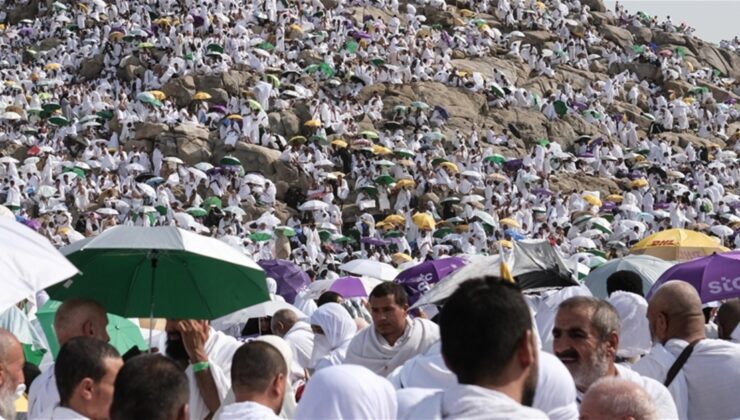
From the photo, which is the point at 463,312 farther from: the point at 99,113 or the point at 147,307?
the point at 99,113

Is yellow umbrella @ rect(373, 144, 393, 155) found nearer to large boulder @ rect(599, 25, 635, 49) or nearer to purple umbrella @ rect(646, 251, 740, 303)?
large boulder @ rect(599, 25, 635, 49)

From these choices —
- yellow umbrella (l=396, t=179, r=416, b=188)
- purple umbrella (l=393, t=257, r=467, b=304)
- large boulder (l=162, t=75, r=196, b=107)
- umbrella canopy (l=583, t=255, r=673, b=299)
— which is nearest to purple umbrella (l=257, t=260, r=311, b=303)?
purple umbrella (l=393, t=257, r=467, b=304)

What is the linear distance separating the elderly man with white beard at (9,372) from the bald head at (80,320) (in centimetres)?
58

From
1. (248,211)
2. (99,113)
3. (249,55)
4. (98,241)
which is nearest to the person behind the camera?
(98,241)

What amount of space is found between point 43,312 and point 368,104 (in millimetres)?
33742

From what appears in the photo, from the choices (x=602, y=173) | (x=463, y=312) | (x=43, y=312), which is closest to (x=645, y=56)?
(x=602, y=173)

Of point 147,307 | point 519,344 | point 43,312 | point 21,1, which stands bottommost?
point 21,1

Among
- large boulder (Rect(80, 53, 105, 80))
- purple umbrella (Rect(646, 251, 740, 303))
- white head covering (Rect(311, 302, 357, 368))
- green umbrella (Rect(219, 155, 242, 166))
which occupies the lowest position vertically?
large boulder (Rect(80, 53, 105, 80))

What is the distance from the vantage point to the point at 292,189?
37.5 meters

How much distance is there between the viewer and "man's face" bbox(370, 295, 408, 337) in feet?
22.4

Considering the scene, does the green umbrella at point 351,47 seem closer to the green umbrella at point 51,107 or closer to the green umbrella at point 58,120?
the green umbrella at point 51,107

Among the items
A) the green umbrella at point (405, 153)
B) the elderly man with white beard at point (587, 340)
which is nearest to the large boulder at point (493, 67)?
the green umbrella at point (405, 153)

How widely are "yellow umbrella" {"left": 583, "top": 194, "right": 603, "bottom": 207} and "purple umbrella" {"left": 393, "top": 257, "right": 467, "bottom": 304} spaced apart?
2500 cm

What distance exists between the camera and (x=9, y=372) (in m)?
5.35
